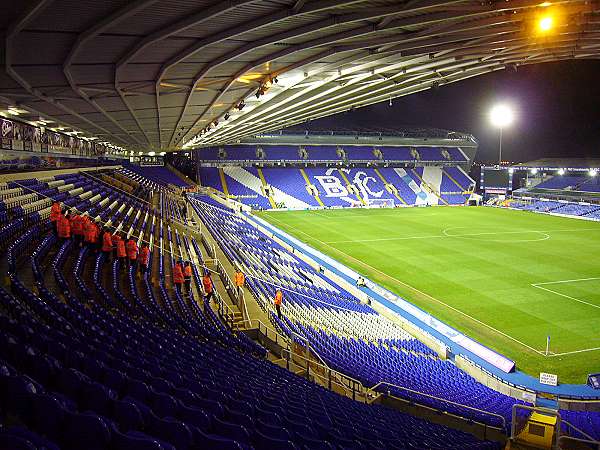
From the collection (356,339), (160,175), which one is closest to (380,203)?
(160,175)

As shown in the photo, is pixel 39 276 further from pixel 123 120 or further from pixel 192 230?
pixel 192 230

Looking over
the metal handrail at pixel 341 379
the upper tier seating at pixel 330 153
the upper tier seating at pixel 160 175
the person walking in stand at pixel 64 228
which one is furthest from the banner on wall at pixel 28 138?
the upper tier seating at pixel 330 153

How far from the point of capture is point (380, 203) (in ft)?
172

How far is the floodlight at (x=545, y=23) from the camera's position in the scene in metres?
8.23

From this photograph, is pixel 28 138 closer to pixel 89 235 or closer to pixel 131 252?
pixel 89 235

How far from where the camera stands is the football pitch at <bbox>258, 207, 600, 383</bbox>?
14.5 metres

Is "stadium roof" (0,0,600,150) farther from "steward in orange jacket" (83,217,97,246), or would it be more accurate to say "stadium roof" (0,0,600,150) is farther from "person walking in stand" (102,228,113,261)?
"person walking in stand" (102,228,113,261)

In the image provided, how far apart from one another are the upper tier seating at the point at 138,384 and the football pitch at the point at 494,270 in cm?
846

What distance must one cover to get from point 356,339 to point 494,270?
12816mm

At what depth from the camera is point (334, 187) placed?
2154 inches

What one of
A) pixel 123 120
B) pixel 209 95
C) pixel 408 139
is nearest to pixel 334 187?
pixel 408 139

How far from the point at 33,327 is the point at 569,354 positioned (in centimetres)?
1406

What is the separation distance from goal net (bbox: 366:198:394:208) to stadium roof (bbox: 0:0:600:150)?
36.8 m

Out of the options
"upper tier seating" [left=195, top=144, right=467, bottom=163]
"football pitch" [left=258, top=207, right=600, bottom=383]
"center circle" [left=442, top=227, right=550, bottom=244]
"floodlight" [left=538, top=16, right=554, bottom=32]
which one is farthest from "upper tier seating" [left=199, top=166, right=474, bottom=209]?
"floodlight" [left=538, top=16, right=554, bottom=32]
